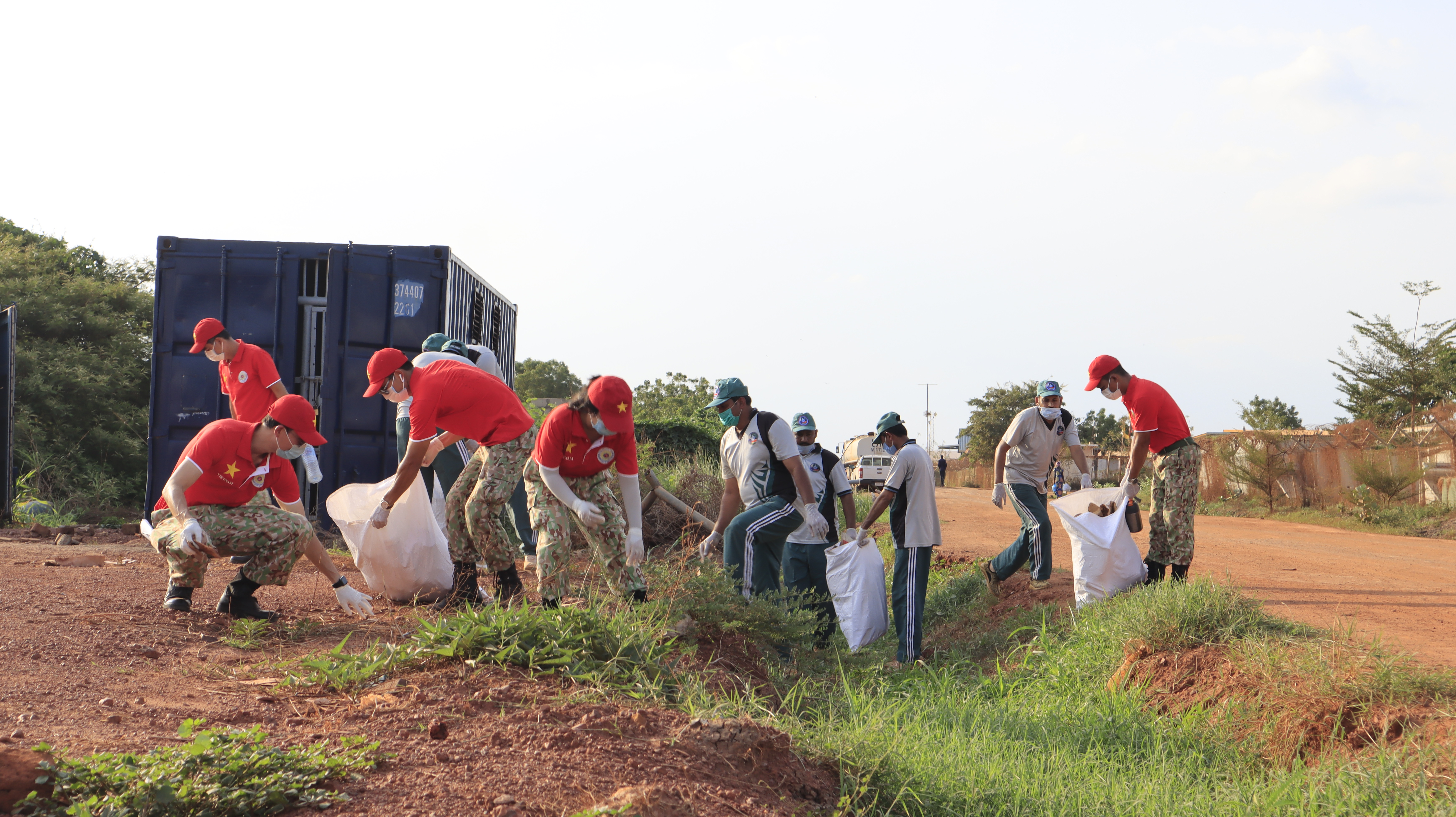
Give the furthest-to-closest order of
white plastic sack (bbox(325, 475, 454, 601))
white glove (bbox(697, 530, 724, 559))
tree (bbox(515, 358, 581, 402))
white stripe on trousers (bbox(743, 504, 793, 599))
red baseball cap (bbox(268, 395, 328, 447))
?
tree (bbox(515, 358, 581, 402)) < white stripe on trousers (bbox(743, 504, 793, 599)) < white glove (bbox(697, 530, 724, 559)) < white plastic sack (bbox(325, 475, 454, 601)) < red baseball cap (bbox(268, 395, 328, 447))

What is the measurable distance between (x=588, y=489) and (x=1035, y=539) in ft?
11.3

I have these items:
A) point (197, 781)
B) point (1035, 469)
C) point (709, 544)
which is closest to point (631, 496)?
point (709, 544)

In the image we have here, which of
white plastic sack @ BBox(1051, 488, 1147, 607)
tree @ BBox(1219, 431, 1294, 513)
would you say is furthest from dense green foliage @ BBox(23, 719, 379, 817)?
tree @ BBox(1219, 431, 1294, 513)

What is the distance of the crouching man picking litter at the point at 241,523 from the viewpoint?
4.86 m

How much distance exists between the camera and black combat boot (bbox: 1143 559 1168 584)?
20.1ft

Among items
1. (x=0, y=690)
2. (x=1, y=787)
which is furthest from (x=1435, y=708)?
(x=0, y=690)

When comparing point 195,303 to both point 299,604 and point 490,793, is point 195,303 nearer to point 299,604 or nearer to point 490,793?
point 299,604

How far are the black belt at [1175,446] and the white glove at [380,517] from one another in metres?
4.63

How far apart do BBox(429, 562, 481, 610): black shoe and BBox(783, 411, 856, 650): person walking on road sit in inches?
73.0

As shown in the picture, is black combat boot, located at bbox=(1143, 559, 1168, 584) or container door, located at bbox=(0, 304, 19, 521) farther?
container door, located at bbox=(0, 304, 19, 521)

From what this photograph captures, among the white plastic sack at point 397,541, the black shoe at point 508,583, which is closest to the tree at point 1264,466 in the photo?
the black shoe at point 508,583

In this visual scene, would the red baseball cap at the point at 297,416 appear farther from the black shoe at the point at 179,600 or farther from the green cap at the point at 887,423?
the green cap at the point at 887,423

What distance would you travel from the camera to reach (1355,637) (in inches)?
203

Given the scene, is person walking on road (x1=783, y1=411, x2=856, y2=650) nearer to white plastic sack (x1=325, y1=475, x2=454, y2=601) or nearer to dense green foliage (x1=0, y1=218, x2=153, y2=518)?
white plastic sack (x1=325, y1=475, x2=454, y2=601)
